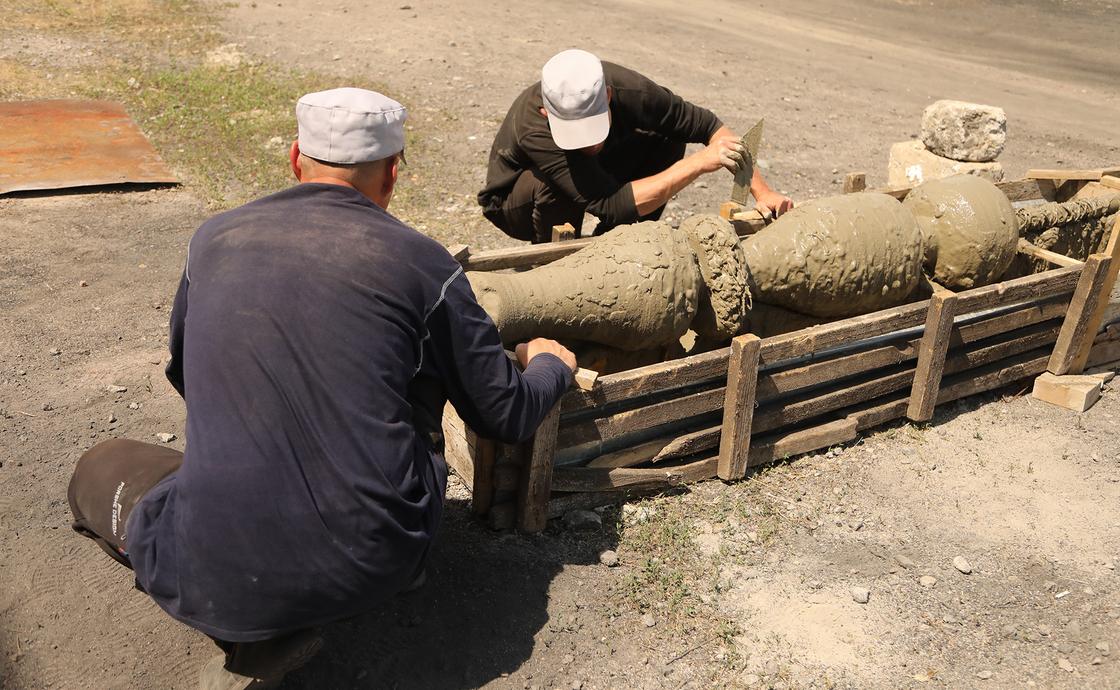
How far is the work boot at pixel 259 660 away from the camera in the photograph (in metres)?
2.76

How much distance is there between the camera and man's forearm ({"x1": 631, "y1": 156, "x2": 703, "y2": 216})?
4617 mm

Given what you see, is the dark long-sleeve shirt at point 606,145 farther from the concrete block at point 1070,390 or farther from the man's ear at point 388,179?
the concrete block at point 1070,390

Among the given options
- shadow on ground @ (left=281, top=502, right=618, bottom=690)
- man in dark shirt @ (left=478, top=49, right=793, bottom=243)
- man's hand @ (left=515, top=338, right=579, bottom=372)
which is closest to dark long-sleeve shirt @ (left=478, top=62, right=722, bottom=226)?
man in dark shirt @ (left=478, top=49, right=793, bottom=243)

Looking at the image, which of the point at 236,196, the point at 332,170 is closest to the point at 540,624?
the point at 332,170

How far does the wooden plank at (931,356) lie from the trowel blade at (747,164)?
40.1 inches

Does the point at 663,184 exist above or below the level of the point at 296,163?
below

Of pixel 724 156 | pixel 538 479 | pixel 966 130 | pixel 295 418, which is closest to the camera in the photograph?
pixel 295 418

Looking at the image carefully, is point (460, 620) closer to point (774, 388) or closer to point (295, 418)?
point (295, 418)

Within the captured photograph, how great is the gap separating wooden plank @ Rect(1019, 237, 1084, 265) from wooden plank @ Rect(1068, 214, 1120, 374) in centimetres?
17

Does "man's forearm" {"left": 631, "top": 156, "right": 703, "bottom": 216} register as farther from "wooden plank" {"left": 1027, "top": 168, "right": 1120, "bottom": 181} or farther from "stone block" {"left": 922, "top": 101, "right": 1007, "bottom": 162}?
"stone block" {"left": 922, "top": 101, "right": 1007, "bottom": 162}

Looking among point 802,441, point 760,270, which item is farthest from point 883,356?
point 760,270

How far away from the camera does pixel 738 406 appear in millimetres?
3986

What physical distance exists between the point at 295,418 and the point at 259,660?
30.5 inches

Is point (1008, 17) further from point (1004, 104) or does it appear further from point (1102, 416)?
point (1102, 416)
